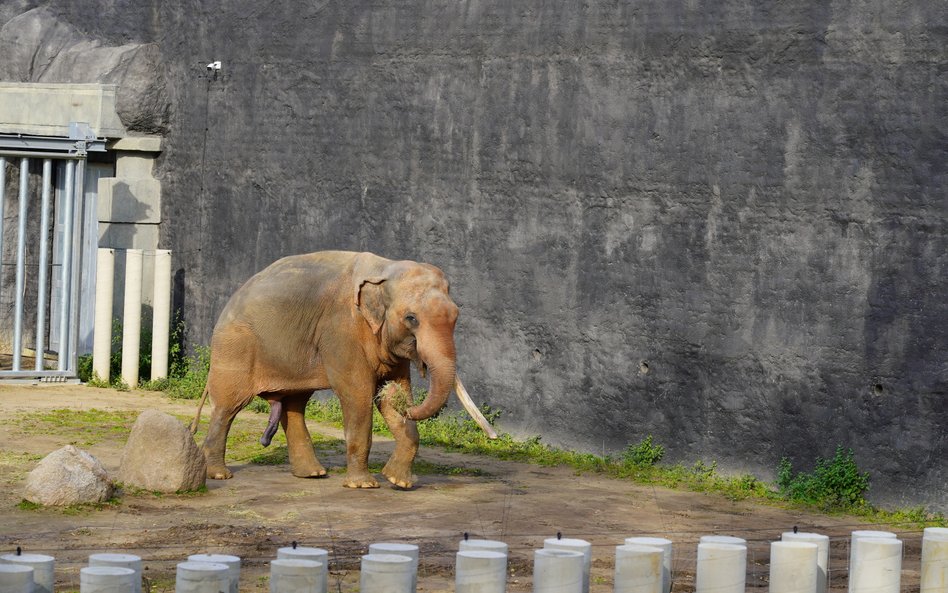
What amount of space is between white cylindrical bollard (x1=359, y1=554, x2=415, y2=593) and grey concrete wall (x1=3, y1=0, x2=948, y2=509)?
5777 millimetres

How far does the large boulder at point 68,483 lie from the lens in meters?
9.57

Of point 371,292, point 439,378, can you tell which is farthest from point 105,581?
point 371,292

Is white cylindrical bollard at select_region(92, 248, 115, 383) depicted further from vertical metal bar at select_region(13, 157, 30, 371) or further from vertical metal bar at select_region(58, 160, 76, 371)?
vertical metal bar at select_region(13, 157, 30, 371)

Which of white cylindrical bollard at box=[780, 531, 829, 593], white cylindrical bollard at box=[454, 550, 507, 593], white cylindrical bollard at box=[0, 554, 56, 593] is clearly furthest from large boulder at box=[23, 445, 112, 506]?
white cylindrical bollard at box=[780, 531, 829, 593]

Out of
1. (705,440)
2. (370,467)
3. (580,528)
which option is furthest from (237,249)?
(580,528)

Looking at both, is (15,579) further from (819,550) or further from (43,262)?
(43,262)

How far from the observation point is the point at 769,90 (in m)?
11.6

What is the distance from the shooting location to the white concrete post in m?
5.64

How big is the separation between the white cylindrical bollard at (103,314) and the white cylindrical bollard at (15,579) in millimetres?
11260

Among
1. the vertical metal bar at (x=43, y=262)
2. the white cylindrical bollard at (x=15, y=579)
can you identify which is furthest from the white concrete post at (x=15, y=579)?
the vertical metal bar at (x=43, y=262)

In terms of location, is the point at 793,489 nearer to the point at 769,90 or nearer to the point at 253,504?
the point at 769,90

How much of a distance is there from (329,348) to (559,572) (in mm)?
4967

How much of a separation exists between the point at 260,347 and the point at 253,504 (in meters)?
1.45

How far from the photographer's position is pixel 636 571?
21.3 ft
